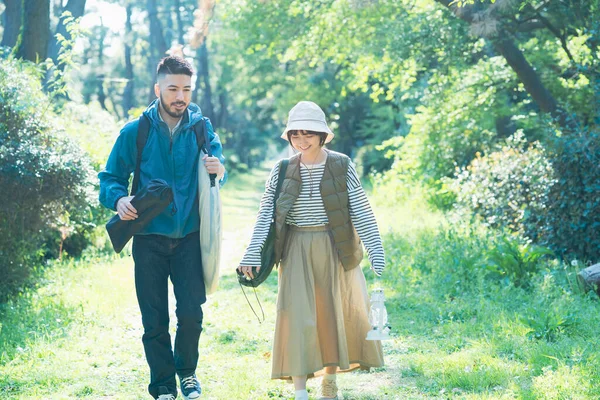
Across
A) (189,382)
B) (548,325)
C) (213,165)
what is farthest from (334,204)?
(548,325)

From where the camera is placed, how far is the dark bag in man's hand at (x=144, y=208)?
5.01 meters

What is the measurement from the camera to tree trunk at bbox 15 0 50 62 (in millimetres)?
13050

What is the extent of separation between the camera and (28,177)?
9.20 meters

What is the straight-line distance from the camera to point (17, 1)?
1584 cm

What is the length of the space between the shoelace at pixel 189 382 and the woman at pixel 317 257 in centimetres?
56

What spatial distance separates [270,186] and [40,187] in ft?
15.9

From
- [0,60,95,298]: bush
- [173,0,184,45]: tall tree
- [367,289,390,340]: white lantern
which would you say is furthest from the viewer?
[173,0,184,45]: tall tree

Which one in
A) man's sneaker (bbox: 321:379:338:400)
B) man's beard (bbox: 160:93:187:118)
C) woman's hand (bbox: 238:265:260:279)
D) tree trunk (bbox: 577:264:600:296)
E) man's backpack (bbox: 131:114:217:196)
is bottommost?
man's sneaker (bbox: 321:379:338:400)

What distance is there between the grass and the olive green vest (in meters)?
1.10

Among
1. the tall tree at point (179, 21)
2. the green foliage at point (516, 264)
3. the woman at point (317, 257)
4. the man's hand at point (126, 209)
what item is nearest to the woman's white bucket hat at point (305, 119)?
the woman at point (317, 257)

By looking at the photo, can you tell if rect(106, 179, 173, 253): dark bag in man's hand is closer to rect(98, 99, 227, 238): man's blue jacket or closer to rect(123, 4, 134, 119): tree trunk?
rect(98, 99, 227, 238): man's blue jacket

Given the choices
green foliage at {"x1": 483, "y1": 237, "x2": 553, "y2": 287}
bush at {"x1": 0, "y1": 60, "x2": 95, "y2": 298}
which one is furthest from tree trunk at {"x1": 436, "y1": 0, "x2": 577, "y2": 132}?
bush at {"x1": 0, "y1": 60, "x2": 95, "y2": 298}

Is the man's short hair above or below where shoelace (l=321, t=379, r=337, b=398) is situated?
above

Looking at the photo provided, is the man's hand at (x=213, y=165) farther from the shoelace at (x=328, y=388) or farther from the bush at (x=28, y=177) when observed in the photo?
the bush at (x=28, y=177)
